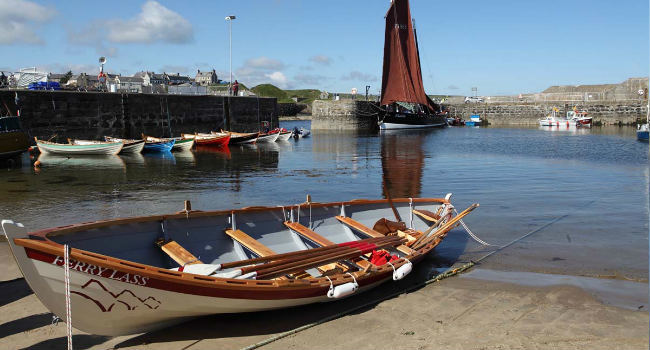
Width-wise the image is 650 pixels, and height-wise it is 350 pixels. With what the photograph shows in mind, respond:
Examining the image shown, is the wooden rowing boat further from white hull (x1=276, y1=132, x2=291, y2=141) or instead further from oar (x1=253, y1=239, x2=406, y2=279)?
white hull (x1=276, y1=132, x2=291, y2=141)

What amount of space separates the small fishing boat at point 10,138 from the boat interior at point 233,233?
2513cm

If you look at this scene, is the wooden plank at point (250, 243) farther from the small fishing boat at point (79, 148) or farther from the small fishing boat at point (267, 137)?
the small fishing boat at point (267, 137)

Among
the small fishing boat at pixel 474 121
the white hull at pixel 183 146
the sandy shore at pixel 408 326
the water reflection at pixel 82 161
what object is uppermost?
the small fishing boat at pixel 474 121

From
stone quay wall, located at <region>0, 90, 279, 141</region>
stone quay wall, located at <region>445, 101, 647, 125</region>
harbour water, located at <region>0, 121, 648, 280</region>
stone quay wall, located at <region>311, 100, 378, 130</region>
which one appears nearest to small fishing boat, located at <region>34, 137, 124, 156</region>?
harbour water, located at <region>0, 121, 648, 280</region>

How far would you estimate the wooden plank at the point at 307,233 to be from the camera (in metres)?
10.5

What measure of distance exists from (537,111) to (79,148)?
295 ft

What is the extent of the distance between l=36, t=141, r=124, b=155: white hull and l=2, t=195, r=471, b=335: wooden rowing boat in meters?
30.3

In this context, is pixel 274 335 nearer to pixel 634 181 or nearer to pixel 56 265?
pixel 56 265

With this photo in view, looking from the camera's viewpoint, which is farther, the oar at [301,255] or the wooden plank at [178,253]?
the wooden plank at [178,253]

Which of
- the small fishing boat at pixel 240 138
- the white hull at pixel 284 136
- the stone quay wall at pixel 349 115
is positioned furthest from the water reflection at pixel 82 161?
the stone quay wall at pixel 349 115

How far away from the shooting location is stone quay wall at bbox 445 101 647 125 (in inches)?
3526

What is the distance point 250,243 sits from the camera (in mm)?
9641

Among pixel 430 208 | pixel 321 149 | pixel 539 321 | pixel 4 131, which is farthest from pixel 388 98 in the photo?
pixel 539 321

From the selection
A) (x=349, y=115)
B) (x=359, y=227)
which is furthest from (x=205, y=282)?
(x=349, y=115)
